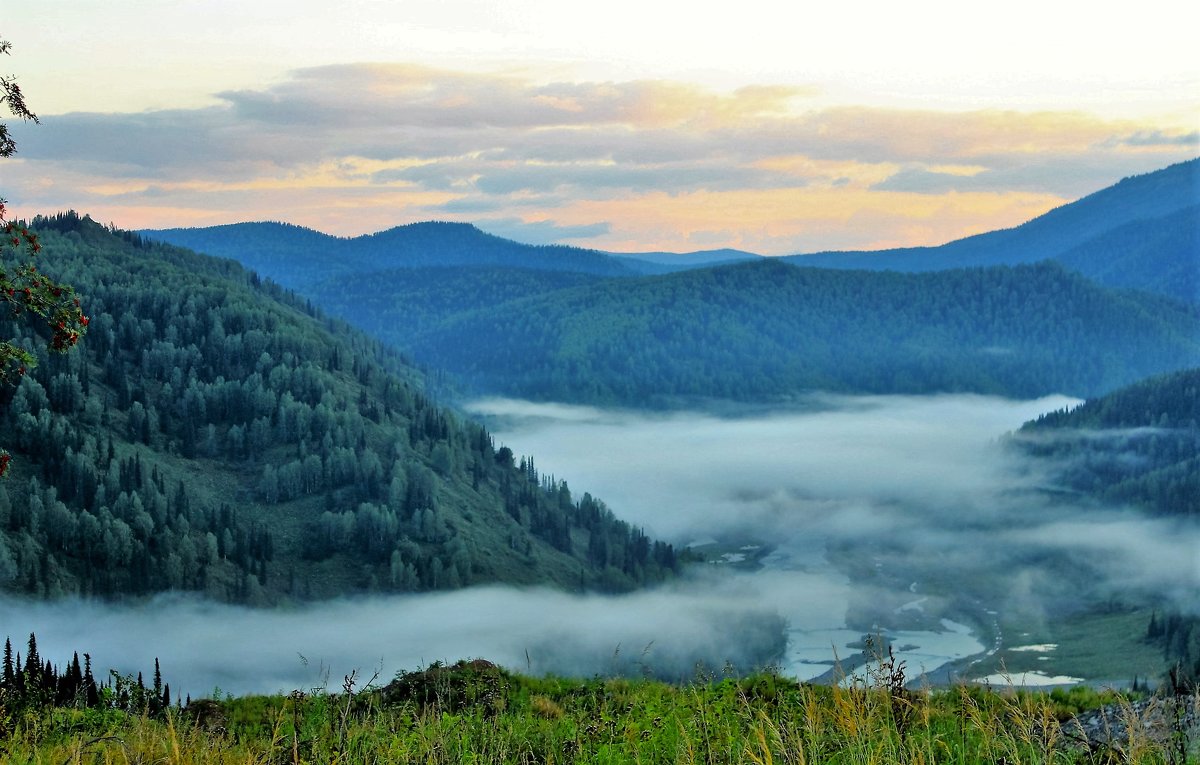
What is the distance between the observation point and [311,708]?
27.0m

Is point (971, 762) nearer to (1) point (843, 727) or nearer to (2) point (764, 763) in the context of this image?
(1) point (843, 727)

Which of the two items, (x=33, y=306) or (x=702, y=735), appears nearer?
(x=702, y=735)

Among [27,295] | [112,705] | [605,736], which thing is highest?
[27,295]

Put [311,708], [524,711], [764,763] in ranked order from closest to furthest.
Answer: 1. [764,763]
2. [311,708]
3. [524,711]

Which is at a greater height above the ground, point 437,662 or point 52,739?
point 52,739

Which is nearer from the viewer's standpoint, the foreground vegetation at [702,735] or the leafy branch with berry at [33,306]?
the foreground vegetation at [702,735]

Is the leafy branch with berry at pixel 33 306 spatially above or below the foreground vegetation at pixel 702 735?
above

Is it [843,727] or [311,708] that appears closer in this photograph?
[843,727]

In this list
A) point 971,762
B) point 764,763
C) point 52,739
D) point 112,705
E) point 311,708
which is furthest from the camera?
point 112,705

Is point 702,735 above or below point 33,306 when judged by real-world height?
below

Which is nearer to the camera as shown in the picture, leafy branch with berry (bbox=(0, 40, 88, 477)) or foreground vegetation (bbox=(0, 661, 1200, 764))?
foreground vegetation (bbox=(0, 661, 1200, 764))

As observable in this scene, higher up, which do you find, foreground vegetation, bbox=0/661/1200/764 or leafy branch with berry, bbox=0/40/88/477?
leafy branch with berry, bbox=0/40/88/477

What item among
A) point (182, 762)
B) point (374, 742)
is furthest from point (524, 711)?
point (182, 762)

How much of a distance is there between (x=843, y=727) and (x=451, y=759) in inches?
231
